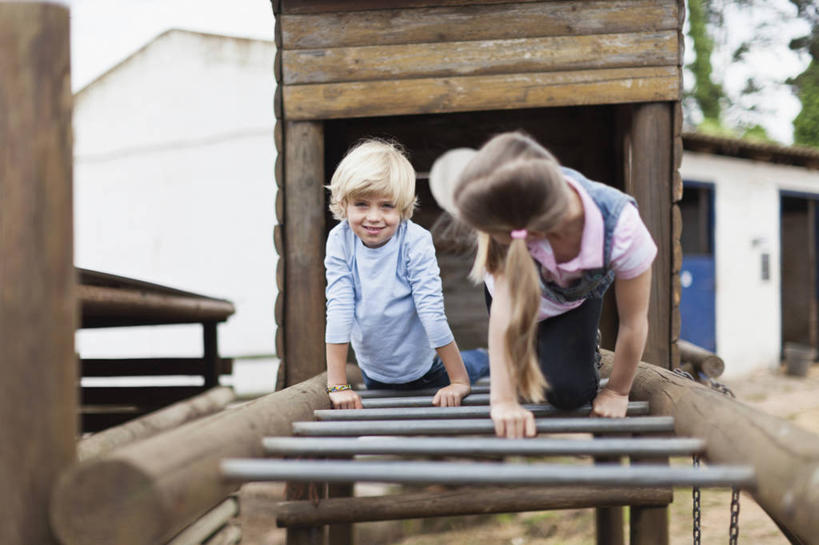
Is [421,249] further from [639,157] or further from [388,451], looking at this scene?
[639,157]

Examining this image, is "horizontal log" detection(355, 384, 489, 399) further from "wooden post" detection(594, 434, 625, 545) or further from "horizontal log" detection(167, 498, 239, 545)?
"horizontal log" detection(167, 498, 239, 545)

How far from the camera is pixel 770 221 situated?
11547 millimetres

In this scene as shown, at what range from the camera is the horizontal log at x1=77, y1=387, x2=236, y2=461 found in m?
2.91

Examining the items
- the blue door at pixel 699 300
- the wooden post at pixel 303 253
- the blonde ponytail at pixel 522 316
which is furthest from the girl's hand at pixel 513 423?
the blue door at pixel 699 300

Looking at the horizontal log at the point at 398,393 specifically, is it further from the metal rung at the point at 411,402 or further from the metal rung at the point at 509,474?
the metal rung at the point at 509,474

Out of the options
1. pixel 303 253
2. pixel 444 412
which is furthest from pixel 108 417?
pixel 444 412

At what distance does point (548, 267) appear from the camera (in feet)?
7.22

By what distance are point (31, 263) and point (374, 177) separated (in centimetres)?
154

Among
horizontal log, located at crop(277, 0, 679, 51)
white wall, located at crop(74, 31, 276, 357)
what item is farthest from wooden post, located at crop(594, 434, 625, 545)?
white wall, located at crop(74, 31, 276, 357)

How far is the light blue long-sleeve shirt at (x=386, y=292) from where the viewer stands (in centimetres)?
282

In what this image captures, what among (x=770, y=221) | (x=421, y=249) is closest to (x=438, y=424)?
(x=421, y=249)

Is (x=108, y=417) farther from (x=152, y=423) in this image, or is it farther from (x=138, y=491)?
(x=138, y=491)

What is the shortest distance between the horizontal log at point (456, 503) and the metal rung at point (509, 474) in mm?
1076

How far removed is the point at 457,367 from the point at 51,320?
167 centimetres
